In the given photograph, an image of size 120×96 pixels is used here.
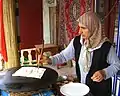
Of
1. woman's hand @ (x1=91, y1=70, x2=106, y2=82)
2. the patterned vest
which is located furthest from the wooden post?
woman's hand @ (x1=91, y1=70, x2=106, y2=82)

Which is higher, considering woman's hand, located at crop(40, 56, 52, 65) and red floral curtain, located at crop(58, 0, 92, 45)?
red floral curtain, located at crop(58, 0, 92, 45)

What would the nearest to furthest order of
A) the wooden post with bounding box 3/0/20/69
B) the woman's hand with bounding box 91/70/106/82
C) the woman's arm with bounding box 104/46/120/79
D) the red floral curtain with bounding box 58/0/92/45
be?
the woman's hand with bounding box 91/70/106/82 → the woman's arm with bounding box 104/46/120/79 → the wooden post with bounding box 3/0/20/69 → the red floral curtain with bounding box 58/0/92/45

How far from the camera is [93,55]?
60.5 inches

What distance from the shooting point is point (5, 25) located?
2.37 meters

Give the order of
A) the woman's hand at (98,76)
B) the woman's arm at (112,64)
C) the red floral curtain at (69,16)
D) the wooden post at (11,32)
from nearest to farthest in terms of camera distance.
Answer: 1. the woman's hand at (98,76)
2. the woman's arm at (112,64)
3. the wooden post at (11,32)
4. the red floral curtain at (69,16)

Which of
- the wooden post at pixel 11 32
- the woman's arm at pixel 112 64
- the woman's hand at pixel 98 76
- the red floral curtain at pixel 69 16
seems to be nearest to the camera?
the woman's hand at pixel 98 76

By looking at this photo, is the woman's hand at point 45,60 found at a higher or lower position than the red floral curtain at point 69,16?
lower

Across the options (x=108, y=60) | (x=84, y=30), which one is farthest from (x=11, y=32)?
(x=108, y=60)

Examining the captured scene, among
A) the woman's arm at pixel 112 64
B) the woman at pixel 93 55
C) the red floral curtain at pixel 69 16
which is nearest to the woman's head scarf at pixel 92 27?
the woman at pixel 93 55

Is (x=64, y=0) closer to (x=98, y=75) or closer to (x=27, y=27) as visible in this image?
(x=27, y=27)

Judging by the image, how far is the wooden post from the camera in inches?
90.0

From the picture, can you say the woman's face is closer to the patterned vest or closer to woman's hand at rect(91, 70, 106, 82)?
the patterned vest

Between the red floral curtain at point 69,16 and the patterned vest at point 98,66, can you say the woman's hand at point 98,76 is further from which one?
the red floral curtain at point 69,16

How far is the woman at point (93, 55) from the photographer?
1.48 meters
